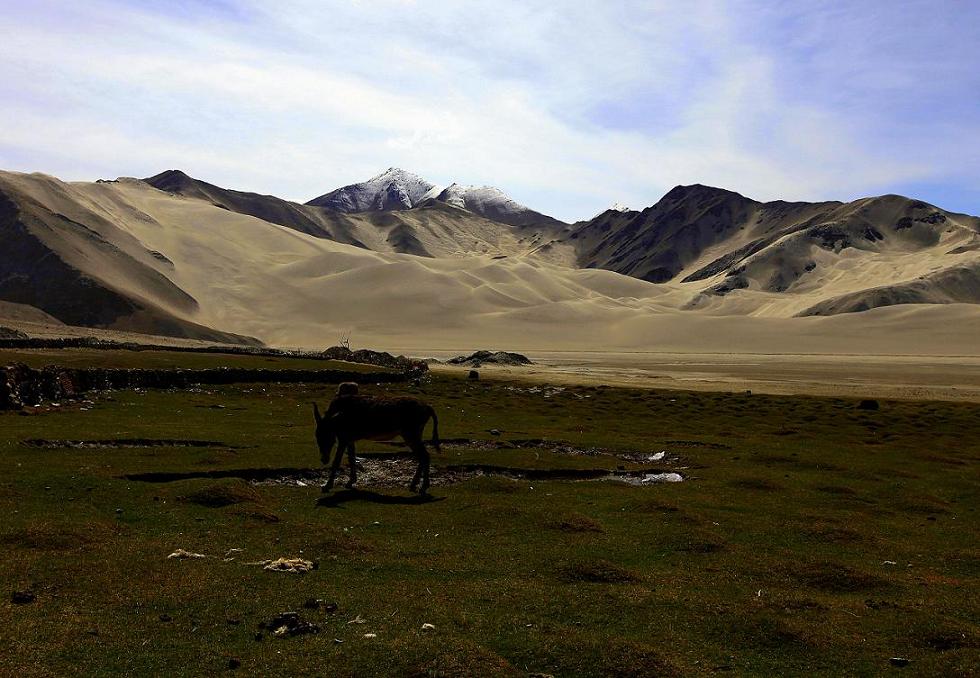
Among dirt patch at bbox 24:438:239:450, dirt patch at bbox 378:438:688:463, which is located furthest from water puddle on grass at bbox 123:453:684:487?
dirt patch at bbox 24:438:239:450

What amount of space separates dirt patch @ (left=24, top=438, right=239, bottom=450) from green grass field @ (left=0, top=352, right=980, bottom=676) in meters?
0.37

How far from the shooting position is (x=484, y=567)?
1478cm

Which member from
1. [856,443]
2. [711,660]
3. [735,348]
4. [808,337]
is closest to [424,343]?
[735,348]

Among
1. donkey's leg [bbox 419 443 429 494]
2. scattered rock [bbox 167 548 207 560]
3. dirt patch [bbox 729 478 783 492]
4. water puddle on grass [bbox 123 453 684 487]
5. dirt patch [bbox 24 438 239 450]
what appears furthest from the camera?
dirt patch [bbox 729 478 783 492]

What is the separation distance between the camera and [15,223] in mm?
167125

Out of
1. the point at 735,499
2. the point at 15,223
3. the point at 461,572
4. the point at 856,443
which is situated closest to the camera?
the point at 461,572

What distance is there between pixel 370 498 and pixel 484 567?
273 inches

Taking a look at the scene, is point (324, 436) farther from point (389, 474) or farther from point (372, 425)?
point (389, 474)

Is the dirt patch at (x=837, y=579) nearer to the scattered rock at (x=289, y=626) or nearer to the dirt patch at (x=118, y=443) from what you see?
the scattered rock at (x=289, y=626)

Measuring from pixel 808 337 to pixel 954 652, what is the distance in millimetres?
185279

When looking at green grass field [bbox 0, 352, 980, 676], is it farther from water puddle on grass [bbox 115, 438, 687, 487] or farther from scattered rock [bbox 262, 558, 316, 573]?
water puddle on grass [bbox 115, 438, 687, 487]

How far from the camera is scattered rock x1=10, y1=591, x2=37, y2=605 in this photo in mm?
11117

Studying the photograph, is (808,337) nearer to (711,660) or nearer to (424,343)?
(424,343)

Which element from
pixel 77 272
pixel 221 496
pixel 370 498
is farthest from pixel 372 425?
pixel 77 272
